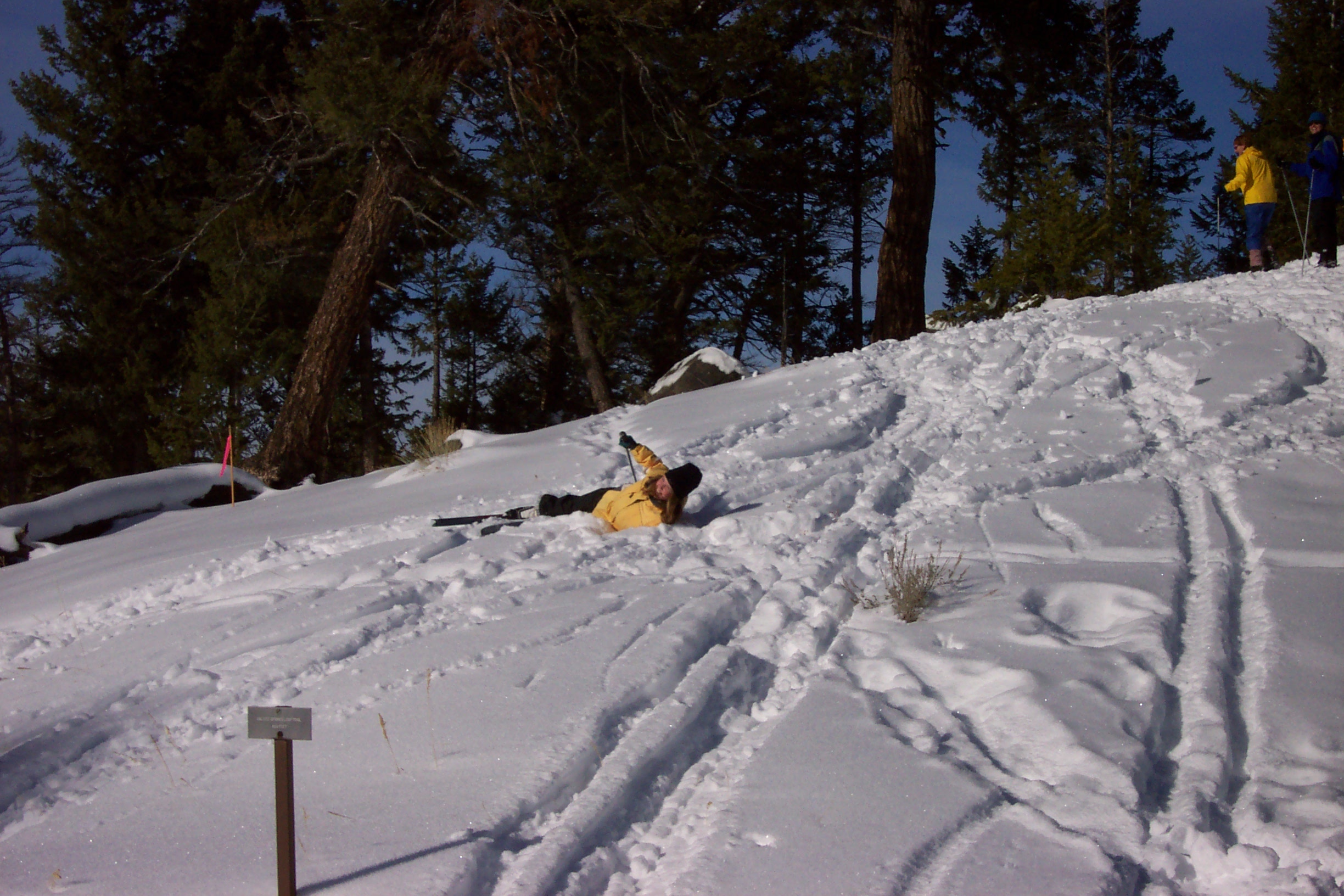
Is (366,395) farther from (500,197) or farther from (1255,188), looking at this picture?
(1255,188)

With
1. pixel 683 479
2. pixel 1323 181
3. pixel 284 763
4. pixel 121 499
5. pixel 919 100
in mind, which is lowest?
pixel 284 763

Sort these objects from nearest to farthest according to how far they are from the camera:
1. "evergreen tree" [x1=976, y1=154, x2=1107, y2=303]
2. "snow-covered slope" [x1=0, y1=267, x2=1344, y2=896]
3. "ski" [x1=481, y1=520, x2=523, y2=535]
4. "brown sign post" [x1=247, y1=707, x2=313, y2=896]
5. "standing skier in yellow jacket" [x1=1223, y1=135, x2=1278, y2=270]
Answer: "brown sign post" [x1=247, y1=707, x2=313, y2=896] < "snow-covered slope" [x1=0, y1=267, x2=1344, y2=896] < "ski" [x1=481, y1=520, x2=523, y2=535] < "standing skier in yellow jacket" [x1=1223, y1=135, x2=1278, y2=270] < "evergreen tree" [x1=976, y1=154, x2=1107, y2=303]

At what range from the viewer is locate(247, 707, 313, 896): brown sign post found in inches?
100.0

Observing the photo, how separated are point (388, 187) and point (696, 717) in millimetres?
8588

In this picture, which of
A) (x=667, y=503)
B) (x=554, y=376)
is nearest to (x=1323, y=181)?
(x=667, y=503)

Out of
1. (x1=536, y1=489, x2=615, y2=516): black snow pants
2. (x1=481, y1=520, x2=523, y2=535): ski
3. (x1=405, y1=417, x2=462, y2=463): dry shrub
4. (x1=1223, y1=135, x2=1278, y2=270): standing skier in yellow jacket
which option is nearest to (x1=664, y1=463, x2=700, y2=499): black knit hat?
(x1=536, y1=489, x2=615, y2=516): black snow pants

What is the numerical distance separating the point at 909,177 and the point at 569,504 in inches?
291

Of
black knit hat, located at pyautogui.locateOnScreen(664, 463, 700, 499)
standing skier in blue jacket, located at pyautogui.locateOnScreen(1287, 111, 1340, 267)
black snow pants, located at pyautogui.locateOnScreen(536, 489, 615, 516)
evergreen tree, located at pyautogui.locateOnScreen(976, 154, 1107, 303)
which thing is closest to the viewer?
black knit hat, located at pyautogui.locateOnScreen(664, 463, 700, 499)

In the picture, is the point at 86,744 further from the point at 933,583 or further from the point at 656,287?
the point at 656,287

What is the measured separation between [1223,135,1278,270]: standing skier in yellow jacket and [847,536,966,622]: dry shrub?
27.0 feet

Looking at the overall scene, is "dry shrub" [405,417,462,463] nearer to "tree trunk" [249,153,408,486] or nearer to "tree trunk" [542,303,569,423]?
"tree trunk" [249,153,408,486]

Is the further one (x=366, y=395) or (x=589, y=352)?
(x=366, y=395)

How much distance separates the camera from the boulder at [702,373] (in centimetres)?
1098

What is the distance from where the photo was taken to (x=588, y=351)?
55.0 feet
